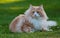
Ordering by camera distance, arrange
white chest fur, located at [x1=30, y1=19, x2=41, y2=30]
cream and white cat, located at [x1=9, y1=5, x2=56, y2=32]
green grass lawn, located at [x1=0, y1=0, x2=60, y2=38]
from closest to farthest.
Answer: green grass lawn, located at [x1=0, y1=0, x2=60, y2=38]
cream and white cat, located at [x1=9, y1=5, x2=56, y2=32]
white chest fur, located at [x1=30, y1=19, x2=41, y2=30]

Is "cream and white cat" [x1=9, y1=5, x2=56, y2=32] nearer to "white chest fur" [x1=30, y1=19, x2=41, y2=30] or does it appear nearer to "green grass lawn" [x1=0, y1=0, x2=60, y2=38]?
"white chest fur" [x1=30, y1=19, x2=41, y2=30]

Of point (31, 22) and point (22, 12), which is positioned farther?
point (22, 12)

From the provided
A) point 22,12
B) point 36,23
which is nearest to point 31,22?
point 36,23

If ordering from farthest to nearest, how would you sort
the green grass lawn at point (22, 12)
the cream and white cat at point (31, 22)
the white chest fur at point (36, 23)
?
the white chest fur at point (36, 23), the cream and white cat at point (31, 22), the green grass lawn at point (22, 12)

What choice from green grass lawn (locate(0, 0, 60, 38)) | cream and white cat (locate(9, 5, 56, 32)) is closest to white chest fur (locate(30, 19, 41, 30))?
cream and white cat (locate(9, 5, 56, 32))

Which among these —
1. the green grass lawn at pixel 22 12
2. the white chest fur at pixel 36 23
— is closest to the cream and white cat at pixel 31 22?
the white chest fur at pixel 36 23

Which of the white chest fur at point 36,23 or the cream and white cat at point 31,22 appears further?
the white chest fur at point 36,23

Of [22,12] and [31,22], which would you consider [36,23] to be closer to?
[31,22]

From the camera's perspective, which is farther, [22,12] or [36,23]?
[22,12]

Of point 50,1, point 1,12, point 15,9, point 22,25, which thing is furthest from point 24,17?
point 50,1

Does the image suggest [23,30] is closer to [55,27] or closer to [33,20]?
[33,20]

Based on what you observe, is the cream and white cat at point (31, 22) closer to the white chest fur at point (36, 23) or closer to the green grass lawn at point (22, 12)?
the white chest fur at point (36, 23)

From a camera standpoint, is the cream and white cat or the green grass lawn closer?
the green grass lawn

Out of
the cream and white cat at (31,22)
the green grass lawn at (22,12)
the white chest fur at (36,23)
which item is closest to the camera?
the green grass lawn at (22,12)
